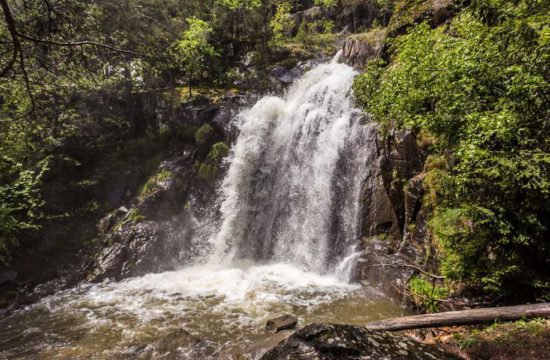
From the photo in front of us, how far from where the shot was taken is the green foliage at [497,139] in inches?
189

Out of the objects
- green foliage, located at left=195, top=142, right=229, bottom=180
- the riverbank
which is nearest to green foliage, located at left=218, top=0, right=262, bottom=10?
green foliage, located at left=195, top=142, right=229, bottom=180

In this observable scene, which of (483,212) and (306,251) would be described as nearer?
(483,212)

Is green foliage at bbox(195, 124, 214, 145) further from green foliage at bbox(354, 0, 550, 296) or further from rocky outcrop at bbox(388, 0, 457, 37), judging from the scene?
green foliage at bbox(354, 0, 550, 296)

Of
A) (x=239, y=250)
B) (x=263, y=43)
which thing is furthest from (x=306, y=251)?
(x=263, y=43)

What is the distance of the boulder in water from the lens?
23.7 feet

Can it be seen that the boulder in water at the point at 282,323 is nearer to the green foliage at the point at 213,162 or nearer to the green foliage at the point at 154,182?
the green foliage at the point at 213,162

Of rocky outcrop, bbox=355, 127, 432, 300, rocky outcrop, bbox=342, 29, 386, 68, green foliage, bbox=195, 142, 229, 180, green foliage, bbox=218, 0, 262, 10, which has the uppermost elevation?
green foliage, bbox=218, 0, 262, 10

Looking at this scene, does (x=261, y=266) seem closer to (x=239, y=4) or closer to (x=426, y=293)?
(x=426, y=293)

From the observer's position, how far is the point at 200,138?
16844 mm

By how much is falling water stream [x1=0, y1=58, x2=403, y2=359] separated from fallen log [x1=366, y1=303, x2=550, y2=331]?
2561 mm

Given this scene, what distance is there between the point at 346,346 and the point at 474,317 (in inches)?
97.9

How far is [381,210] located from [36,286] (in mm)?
14059

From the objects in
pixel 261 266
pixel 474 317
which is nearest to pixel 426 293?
pixel 474 317

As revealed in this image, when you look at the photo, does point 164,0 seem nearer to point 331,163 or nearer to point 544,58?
point 331,163
